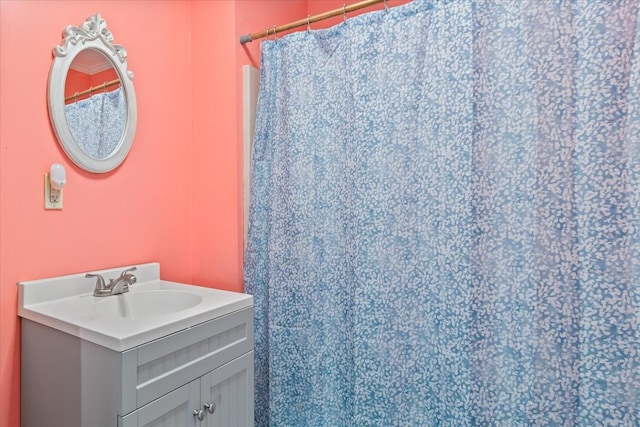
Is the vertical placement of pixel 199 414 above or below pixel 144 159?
below

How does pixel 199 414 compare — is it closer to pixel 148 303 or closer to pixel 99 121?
pixel 148 303

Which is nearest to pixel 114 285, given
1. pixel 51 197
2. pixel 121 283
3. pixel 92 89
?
pixel 121 283

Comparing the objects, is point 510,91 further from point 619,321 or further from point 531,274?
point 619,321

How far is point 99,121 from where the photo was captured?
144 centimetres

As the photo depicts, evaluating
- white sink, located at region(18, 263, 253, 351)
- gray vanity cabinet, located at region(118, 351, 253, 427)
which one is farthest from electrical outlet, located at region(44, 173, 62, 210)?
gray vanity cabinet, located at region(118, 351, 253, 427)

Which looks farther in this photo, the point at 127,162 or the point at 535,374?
the point at 127,162

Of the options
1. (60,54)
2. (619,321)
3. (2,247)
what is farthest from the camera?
(60,54)

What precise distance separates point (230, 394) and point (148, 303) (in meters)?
0.51

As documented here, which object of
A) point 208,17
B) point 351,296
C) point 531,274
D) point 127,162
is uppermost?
point 208,17

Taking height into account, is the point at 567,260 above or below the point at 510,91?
below

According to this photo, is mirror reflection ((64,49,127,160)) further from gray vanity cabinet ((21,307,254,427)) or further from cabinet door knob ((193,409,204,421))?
cabinet door knob ((193,409,204,421))

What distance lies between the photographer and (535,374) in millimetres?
1187

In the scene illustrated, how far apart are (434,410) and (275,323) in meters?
0.76

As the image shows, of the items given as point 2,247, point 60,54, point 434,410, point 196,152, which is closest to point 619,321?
point 434,410
